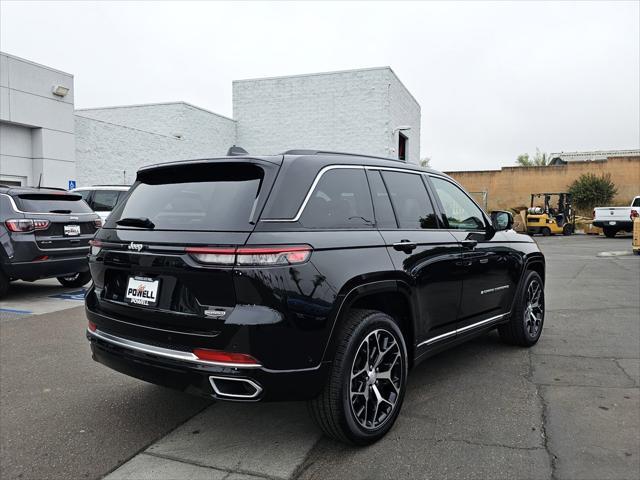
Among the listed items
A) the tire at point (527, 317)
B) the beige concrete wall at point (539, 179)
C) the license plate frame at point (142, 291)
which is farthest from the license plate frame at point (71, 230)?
the beige concrete wall at point (539, 179)

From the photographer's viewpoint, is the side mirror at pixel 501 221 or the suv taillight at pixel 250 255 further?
the side mirror at pixel 501 221

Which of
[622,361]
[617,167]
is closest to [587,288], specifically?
[622,361]

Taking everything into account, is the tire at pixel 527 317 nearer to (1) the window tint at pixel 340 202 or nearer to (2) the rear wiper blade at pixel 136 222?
(1) the window tint at pixel 340 202

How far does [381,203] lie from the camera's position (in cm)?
365

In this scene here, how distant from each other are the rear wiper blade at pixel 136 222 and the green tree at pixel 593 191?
36685 millimetres

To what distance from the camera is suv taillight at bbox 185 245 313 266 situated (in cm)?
274

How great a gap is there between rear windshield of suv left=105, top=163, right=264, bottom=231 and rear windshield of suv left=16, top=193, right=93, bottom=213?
5205mm

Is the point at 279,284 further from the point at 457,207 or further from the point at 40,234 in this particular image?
the point at 40,234

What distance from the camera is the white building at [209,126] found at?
17.7 m

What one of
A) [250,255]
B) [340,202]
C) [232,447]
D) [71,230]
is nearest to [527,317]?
[340,202]

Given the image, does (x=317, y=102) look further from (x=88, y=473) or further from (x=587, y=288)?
(x=88, y=473)

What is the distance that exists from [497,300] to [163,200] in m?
3.12

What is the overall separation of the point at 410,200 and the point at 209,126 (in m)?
26.5

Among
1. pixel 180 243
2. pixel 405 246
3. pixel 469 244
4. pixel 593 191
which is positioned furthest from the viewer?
pixel 593 191
